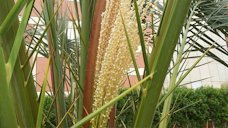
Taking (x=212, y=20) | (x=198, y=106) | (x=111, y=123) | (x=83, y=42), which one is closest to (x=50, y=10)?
(x=83, y=42)

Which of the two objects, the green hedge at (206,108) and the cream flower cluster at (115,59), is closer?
the cream flower cluster at (115,59)

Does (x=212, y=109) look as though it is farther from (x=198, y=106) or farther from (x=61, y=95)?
(x=61, y=95)

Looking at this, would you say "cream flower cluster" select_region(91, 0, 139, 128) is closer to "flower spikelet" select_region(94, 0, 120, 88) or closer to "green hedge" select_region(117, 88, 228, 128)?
"flower spikelet" select_region(94, 0, 120, 88)

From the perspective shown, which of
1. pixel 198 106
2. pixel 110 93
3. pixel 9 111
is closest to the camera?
pixel 9 111

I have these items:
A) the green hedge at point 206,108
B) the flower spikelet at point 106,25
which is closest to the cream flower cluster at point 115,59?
the flower spikelet at point 106,25

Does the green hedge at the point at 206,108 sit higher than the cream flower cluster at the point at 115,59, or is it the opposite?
the cream flower cluster at the point at 115,59

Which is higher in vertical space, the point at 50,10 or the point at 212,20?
the point at 212,20

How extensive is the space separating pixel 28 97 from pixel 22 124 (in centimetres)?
3

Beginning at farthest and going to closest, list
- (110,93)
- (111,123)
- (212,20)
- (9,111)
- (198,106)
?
(198,106)
(212,20)
(111,123)
(110,93)
(9,111)

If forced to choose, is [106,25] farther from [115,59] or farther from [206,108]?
[206,108]

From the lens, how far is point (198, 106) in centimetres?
677

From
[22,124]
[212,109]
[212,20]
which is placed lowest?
[212,109]

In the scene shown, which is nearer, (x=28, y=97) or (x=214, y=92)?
(x=28, y=97)

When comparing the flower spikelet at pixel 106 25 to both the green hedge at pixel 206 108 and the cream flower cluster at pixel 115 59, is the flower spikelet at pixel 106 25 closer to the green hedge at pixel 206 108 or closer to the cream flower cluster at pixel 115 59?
the cream flower cluster at pixel 115 59
